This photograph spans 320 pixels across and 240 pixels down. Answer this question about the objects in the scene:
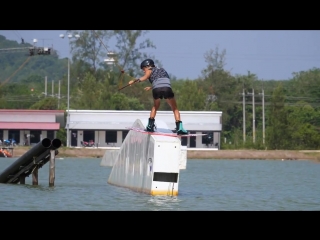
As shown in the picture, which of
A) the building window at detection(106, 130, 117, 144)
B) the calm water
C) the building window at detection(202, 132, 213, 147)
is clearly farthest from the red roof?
the calm water

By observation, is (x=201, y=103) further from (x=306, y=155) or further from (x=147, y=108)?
(x=306, y=155)

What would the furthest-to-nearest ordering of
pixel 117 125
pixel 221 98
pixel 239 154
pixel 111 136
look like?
pixel 221 98, pixel 111 136, pixel 117 125, pixel 239 154

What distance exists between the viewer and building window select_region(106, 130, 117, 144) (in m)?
85.9

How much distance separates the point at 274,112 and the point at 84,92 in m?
23.9

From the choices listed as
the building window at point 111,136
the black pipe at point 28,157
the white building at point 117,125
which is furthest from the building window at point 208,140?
the black pipe at point 28,157

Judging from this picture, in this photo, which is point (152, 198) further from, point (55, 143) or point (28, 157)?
point (28, 157)

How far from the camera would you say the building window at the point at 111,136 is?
85.9m

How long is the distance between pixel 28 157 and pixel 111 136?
2204 inches

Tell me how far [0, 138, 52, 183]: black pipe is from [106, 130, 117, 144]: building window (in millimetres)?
54281

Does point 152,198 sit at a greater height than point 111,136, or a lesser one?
lesser

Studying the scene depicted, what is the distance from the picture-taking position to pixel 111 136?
8612 cm

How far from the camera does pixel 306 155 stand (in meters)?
77.1

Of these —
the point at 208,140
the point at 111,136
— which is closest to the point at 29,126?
the point at 111,136

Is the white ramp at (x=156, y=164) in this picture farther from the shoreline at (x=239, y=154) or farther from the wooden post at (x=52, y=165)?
the shoreline at (x=239, y=154)
